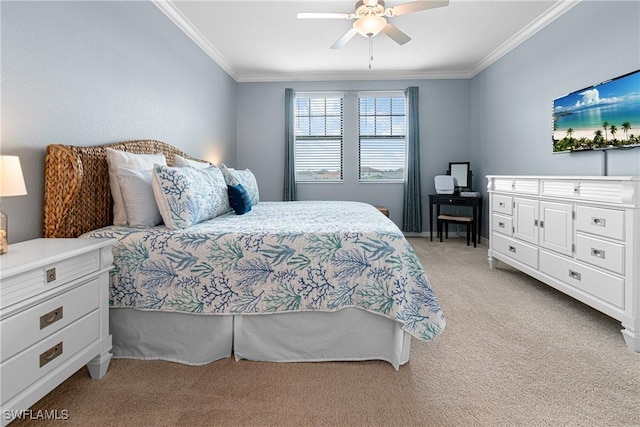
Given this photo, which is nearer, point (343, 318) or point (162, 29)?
point (343, 318)

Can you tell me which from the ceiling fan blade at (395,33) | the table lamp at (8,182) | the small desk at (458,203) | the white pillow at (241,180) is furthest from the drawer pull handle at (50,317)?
the small desk at (458,203)

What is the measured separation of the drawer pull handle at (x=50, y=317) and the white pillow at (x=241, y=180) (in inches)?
67.1

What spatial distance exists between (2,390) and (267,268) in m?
1.05

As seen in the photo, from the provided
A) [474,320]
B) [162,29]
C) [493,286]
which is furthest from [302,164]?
[474,320]

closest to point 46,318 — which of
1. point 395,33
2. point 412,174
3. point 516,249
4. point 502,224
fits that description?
point 395,33

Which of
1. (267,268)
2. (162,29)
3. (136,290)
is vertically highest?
(162,29)

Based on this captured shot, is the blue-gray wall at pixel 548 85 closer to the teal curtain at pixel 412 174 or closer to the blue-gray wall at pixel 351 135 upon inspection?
the blue-gray wall at pixel 351 135

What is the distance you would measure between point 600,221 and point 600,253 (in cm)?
21

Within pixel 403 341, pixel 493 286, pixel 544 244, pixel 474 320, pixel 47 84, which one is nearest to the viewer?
pixel 403 341

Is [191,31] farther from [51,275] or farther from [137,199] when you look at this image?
[51,275]

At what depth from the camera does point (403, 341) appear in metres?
1.77

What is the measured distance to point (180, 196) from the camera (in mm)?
1995

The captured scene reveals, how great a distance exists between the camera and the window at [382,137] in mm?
5699

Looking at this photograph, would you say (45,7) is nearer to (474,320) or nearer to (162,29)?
(162,29)
